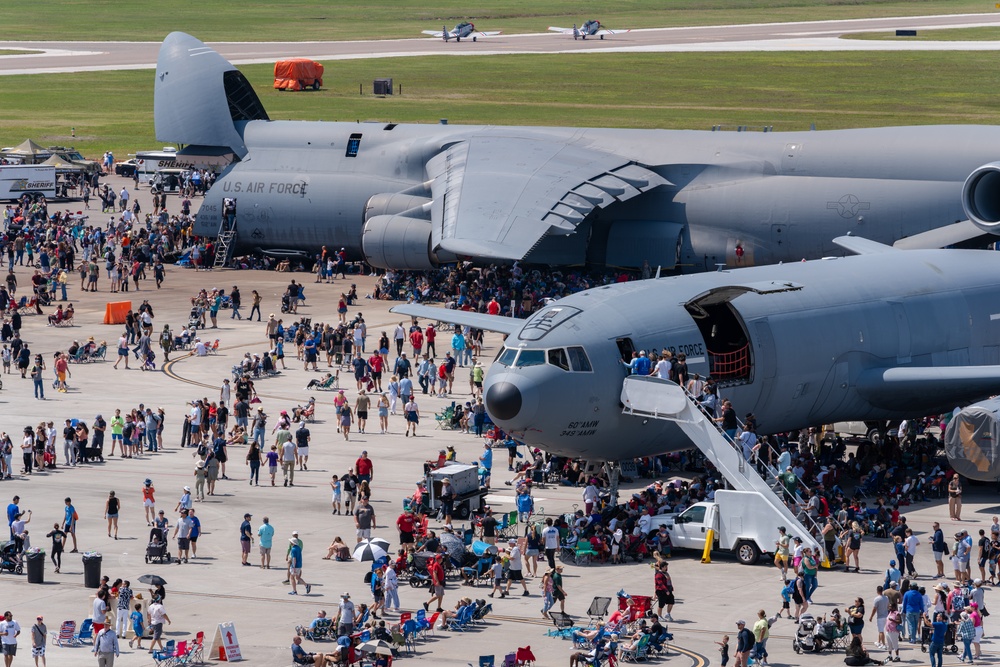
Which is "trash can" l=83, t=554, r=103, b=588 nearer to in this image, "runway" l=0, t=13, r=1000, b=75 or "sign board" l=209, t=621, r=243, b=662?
"sign board" l=209, t=621, r=243, b=662

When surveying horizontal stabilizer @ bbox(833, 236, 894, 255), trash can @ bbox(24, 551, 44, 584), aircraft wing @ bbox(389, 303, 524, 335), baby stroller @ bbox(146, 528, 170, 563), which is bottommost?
trash can @ bbox(24, 551, 44, 584)

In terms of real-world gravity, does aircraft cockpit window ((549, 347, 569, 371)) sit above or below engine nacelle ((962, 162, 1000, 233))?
below

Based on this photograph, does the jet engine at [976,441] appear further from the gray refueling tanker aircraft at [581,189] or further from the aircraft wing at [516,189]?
the aircraft wing at [516,189]

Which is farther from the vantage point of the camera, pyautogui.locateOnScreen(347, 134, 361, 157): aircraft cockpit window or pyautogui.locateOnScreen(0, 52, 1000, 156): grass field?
pyautogui.locateOnScreen(0, 52, 1000, 156): grass field

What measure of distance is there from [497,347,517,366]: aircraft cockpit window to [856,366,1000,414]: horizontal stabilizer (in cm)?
938


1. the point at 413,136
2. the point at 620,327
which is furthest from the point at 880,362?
the point at 413,136

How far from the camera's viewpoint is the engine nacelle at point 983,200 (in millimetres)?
51562

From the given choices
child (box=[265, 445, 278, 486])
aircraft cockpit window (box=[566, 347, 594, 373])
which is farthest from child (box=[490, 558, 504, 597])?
child (box=[265, 445, 278, 486])

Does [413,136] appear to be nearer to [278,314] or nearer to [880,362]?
[278,314]

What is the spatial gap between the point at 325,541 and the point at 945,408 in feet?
53.4

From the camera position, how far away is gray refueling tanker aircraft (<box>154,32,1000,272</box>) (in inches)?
2354

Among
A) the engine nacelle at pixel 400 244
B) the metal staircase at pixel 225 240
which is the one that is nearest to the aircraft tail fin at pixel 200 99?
the metal staircase at pixel 225 240

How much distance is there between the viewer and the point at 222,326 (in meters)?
63.2

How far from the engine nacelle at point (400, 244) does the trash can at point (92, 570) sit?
112 feet
